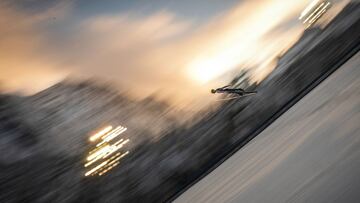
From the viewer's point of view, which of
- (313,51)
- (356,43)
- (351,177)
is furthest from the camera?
(313,51)

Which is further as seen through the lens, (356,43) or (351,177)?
(356,43)

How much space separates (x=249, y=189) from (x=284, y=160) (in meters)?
2.80

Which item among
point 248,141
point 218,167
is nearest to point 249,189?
point 218,167

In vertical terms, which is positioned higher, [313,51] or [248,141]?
[313,51]

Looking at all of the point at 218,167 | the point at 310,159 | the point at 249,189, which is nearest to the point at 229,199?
the point at 249,189

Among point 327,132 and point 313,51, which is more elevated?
point 313,51

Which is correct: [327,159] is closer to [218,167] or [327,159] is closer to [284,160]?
[284,160]

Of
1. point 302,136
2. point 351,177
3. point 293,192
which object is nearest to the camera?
point 351,177

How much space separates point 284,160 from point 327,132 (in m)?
3.19

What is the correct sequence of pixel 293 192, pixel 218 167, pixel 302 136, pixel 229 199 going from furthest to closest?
pixel 218 167, pixel 302 136, pixel 229 199, pixel 293 192

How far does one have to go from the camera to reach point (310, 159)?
17.5 m

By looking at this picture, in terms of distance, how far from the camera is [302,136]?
80.2ft

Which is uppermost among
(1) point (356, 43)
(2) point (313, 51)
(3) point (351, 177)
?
(2) point (313, 51)

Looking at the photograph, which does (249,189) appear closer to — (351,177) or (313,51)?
(351,177)
